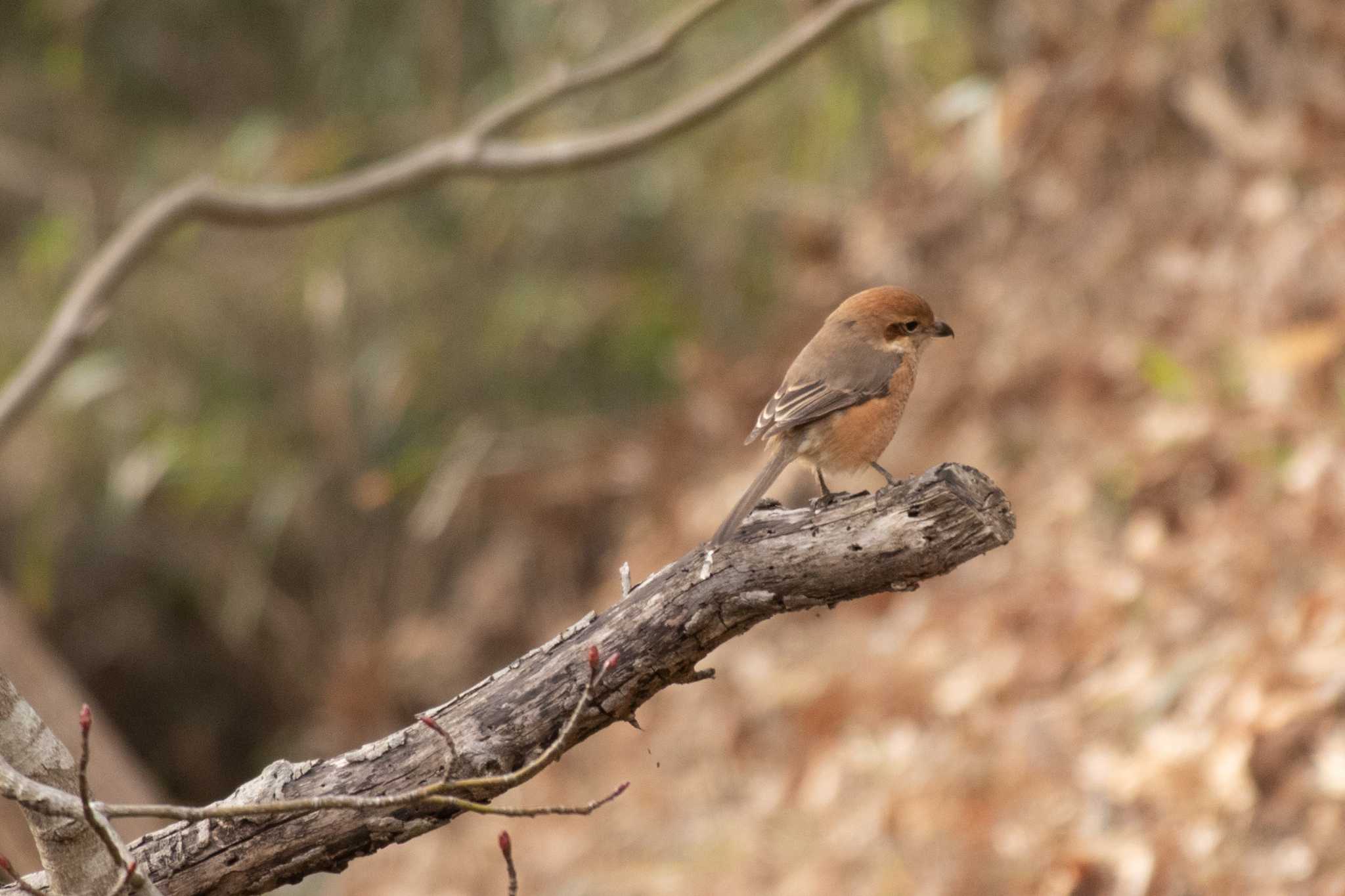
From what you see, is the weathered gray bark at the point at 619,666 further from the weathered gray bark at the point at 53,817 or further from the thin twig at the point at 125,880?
the thin twig at the point at 125,880

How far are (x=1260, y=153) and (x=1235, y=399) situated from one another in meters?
2.05

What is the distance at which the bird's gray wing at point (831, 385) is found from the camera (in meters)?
3.51

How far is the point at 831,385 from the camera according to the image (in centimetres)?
353

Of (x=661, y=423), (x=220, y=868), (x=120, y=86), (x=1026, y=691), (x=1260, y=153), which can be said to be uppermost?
(x=120, y=86)

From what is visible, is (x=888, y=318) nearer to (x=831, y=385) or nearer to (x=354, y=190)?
(x=831, y=385)

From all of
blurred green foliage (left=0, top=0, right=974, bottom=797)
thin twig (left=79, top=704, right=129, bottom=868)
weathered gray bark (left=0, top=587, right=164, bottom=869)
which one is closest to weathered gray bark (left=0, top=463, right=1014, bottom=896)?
thin twig (left=79, top=704, right=129, bottom=868)

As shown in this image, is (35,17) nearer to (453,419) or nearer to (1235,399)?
(453,419)

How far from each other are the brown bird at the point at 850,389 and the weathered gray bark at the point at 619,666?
2.83 feet

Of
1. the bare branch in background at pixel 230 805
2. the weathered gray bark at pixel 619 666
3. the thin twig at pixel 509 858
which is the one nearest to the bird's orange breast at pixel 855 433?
the weathered gray bark at pixel 619 666

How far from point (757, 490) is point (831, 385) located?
52cm

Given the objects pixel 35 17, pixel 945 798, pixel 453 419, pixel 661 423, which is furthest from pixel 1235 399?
pixel 35 17

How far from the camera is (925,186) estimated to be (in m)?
10.3

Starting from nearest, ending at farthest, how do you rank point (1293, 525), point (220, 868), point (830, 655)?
point (220, 868) → point (1293, 525) → point (830, 655)

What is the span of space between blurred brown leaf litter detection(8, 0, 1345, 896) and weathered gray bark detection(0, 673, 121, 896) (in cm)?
373
